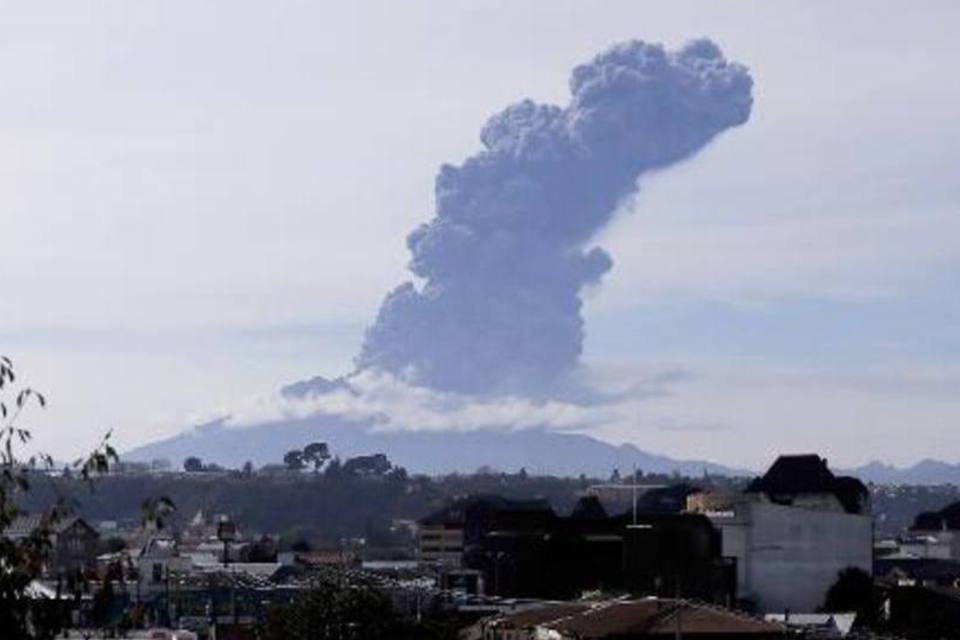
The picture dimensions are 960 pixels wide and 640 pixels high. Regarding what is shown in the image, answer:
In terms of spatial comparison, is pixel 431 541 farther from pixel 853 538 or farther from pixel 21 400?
pixel 21 400

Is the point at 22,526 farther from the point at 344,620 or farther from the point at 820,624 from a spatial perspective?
the point at 820,624

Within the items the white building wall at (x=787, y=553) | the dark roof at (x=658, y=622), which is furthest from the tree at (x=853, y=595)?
the dark roof at (x=658, y=622)

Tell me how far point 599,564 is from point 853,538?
11998mm

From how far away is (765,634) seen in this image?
231 feet

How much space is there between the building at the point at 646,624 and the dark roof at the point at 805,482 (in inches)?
2697

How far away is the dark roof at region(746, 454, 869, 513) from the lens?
14612 centimetres

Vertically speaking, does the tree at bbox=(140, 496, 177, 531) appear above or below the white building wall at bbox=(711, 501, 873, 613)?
below

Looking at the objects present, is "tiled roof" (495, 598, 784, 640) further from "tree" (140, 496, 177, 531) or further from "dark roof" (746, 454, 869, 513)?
"dark roof" (746, 454, 869, 513)

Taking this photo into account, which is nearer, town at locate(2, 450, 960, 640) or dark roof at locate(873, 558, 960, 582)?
town at locate(2, 450, 960, 640)

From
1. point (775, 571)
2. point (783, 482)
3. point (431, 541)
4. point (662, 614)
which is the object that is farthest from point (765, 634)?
point (431, 541)

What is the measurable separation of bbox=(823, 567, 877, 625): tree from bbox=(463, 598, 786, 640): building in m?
26.5

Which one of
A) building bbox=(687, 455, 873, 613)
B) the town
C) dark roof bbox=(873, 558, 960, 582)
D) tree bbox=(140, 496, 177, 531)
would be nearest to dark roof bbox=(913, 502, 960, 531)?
the town

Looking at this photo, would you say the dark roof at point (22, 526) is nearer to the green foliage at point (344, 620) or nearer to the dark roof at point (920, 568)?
the green foliage at point (344, 620)

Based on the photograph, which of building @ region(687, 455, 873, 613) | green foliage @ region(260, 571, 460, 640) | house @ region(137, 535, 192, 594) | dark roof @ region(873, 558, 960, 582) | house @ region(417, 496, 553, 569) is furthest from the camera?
house @ region(417, 496, 553, 569)
